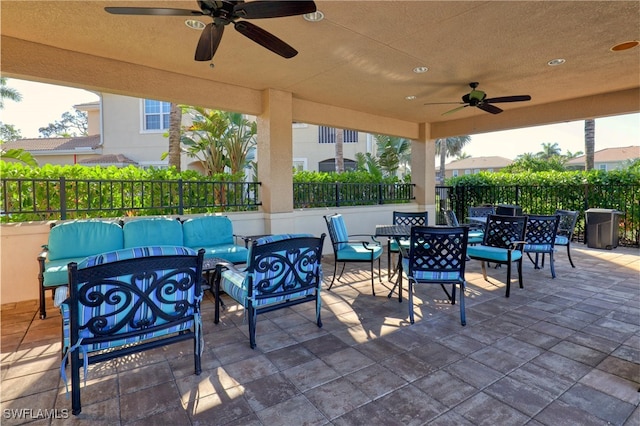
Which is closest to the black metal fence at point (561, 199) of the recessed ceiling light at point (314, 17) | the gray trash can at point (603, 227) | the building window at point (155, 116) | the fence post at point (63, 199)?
the gray trash can at point (603, 227)

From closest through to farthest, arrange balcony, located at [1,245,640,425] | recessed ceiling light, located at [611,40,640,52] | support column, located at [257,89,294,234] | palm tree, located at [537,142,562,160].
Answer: balcony, located at [1,245,640,425]
recessed ceiling light, located at [611,40,640,52]
support column, located at [257,89,294,234]
palm tree, located at [537,142,562,160]

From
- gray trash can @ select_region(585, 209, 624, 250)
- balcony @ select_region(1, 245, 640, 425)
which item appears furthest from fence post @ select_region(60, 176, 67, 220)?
gray trash can @ select_region(585, 209, 624, 250)

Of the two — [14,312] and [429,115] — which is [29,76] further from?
[429,115]

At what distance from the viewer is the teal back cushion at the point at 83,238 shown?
12.5 ft

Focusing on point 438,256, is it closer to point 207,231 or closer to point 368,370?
point 368,370

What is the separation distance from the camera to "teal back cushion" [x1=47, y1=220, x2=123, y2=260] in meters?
3.81

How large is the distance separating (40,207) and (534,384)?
5.84 meters

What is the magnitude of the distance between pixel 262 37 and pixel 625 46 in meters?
4.54

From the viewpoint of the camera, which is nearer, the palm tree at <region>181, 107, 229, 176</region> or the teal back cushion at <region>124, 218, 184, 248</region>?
the teal back cushion at <region>124, 218, 184, 248</region>

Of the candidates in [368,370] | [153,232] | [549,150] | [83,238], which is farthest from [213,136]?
[549,150]

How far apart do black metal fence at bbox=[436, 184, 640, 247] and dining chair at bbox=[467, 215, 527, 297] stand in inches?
187

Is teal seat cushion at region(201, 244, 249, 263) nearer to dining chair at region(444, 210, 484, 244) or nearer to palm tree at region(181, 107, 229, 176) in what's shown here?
palm tree at region(181, 107, 229, 176)

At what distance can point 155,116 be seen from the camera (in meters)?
12.3

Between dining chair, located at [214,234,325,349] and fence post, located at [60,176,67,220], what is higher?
fence post, located at [60,176,67,220]
